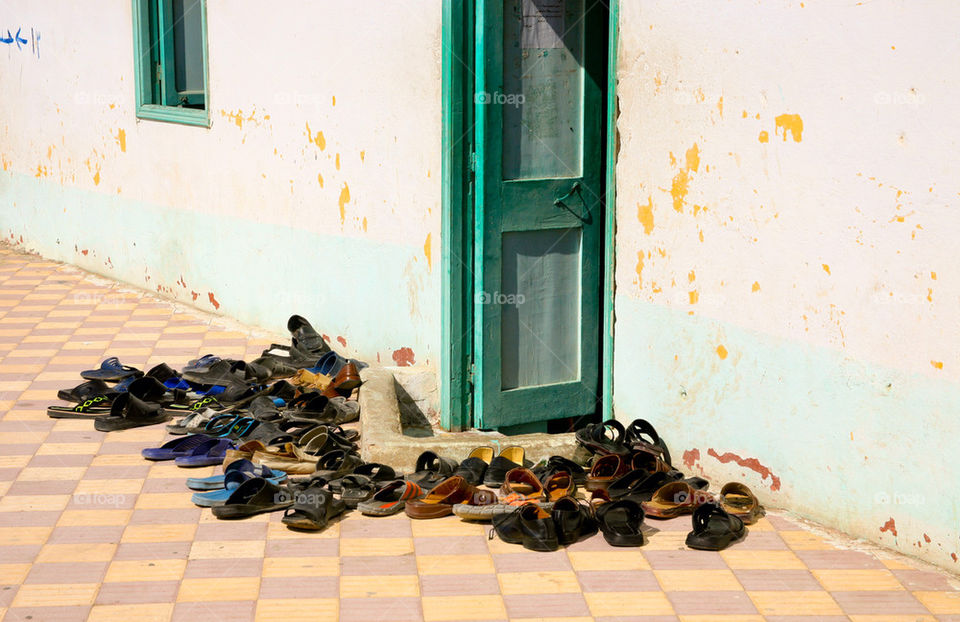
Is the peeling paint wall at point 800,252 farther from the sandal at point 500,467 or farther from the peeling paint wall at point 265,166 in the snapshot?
the peeling paint wall at point 265,166

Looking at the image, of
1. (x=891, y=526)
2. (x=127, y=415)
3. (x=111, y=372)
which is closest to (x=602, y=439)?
(x=891, y=526)

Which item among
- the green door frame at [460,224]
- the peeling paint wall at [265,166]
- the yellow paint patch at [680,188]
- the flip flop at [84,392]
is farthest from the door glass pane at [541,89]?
the flip flop at [84,392]

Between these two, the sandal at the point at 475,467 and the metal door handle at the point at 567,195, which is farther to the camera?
the metal door handle at the point at 567,195

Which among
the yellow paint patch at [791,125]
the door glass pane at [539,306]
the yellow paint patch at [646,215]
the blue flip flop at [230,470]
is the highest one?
the yellow paint patch at [791,125]

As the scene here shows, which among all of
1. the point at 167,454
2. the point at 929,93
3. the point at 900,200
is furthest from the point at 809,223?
the point at 167,454

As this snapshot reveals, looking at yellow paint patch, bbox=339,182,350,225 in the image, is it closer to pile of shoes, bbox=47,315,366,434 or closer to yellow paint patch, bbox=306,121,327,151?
yellow paint patch, bbox=306,121,327,151

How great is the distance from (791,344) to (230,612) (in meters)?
2.66

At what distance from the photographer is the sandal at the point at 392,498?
5.29 m

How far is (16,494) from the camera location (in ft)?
17.9

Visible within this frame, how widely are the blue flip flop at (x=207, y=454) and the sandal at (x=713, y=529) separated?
96.9 inches

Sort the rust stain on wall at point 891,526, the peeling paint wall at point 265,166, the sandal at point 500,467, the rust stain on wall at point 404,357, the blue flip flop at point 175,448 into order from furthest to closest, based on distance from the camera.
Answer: the rust stain on wall at point 404,357 → the peeling paint wall at point 265,166 → the blue flip flop at point 175,448 → the sandal at point 500,467 → the rust stain on wall at point 891,526

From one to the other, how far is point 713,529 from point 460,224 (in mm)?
2275

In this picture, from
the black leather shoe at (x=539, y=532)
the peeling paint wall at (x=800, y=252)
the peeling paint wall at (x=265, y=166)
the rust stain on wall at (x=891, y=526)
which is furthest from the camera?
the peeling paint wall at (x=265, y=166)

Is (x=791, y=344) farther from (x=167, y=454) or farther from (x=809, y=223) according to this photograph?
(x=167, y=454)
